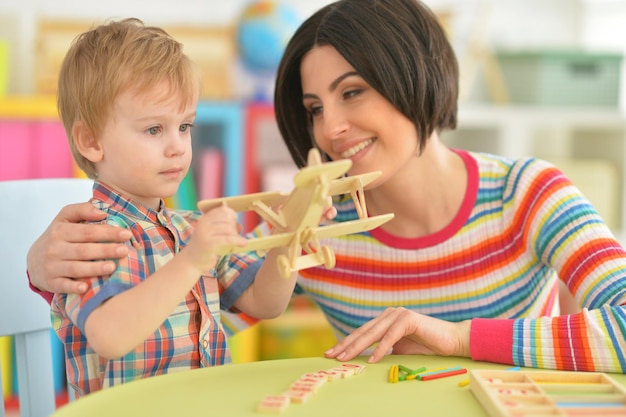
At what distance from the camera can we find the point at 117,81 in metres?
1.04

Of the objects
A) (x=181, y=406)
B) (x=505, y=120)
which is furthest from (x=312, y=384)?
(x=505, y=120)

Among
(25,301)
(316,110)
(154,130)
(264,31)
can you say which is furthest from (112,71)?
(264,31)

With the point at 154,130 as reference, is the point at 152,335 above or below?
below

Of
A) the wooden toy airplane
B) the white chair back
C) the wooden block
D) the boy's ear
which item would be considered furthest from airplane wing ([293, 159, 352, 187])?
the white chair back

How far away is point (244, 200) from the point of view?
914mm

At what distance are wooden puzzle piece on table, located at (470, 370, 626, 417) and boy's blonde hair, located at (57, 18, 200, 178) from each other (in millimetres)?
517

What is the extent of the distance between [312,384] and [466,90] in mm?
2359

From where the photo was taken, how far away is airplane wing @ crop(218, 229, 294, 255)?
2.85ft

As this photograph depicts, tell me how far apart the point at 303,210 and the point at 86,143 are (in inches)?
14.3

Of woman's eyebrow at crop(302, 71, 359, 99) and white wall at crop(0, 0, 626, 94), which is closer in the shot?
woman's eyebrow at crop(302, 71, 359, 99)

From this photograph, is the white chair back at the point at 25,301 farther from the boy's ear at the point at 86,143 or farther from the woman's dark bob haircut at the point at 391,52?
the woman's dark bob haircut at the point at 391,52

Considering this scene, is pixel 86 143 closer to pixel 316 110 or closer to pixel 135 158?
pixel 135 158

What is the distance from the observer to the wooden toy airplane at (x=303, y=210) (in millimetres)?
854

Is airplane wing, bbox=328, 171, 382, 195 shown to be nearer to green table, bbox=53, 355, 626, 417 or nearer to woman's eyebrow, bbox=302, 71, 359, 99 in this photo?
green table, bbox=53, 355, 626, 417
